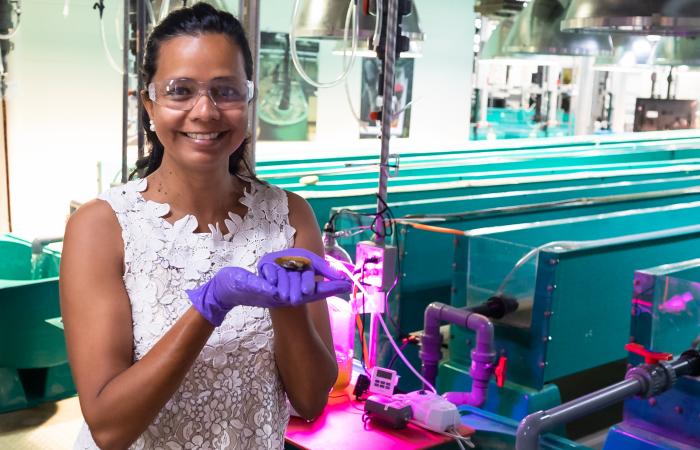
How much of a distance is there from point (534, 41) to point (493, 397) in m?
3.01

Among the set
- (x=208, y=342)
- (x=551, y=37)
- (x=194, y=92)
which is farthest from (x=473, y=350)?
(x=551, y=37)

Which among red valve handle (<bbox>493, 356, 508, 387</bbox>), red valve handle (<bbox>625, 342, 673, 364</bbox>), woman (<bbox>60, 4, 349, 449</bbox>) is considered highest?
woman (<bbox>60, 4, 349, 449</bbox>)

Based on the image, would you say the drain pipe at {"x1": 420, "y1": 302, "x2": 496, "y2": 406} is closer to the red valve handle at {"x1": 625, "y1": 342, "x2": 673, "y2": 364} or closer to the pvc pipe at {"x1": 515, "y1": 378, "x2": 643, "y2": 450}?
the red valve handle at {"x1": 625, "y1": 342, "x2": 673, "y2": 364}

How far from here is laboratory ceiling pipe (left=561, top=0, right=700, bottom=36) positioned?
11.0 ft

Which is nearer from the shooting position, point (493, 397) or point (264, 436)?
point (264, 436)

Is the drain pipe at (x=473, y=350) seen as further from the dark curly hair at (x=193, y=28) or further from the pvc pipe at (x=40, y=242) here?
the pvc pipe at (x=40, y=242)

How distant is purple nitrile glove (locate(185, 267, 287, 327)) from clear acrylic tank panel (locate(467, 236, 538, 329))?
71.8 inches

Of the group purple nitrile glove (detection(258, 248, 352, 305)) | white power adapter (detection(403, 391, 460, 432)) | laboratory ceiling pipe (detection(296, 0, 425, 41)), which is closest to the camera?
purple nitrile glove (detection(258, 248, 352, 305))

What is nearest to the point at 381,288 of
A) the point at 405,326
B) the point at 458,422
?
the point at 458,422

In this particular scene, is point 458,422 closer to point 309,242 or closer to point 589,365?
point 309,242

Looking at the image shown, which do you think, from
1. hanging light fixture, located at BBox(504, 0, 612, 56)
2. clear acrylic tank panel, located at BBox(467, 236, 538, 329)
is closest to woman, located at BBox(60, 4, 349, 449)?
clear acrylic tank panel, located at BBox(467, 236, 538, 329)

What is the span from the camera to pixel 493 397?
2.99 meters

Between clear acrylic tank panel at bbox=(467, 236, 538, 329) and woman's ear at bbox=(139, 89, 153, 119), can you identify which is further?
clear acrylic tank panel at bbox=(467, 236, 538, 329)

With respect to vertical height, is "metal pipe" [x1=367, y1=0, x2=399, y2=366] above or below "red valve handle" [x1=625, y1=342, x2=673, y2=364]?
above
